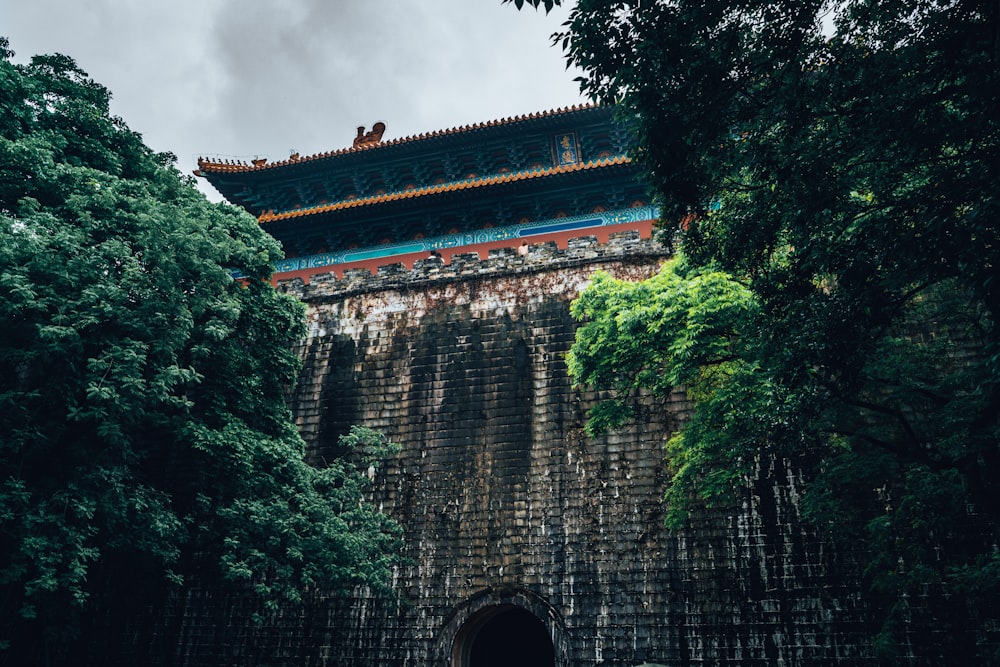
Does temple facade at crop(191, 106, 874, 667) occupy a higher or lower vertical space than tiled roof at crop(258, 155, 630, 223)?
lower

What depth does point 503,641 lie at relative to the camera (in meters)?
13.4

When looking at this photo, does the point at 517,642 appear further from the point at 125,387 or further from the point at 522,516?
the point at 125,387

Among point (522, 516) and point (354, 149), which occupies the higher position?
point (354, 149)

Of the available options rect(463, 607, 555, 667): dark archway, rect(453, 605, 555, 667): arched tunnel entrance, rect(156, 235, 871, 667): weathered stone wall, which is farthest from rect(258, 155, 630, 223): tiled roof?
rect(463, 607, 555, 667): dark archway

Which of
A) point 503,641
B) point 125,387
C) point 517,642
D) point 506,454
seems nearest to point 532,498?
point 506,454

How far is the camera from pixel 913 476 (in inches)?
282

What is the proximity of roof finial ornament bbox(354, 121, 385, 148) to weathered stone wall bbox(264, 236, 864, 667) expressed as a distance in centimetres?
459

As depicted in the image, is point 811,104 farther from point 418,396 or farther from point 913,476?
point 418,396

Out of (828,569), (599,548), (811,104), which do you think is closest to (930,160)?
(811,104)

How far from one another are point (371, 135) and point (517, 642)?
1271cm

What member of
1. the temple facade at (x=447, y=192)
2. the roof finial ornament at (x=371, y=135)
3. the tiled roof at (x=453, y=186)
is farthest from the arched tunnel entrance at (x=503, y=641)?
the roof finial ornament at (x=371, y=135)

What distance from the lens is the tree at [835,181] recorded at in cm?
510

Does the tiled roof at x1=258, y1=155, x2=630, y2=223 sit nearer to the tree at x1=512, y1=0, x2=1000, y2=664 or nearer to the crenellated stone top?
the crenellated stone top

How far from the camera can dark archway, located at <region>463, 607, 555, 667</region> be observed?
12.5m
